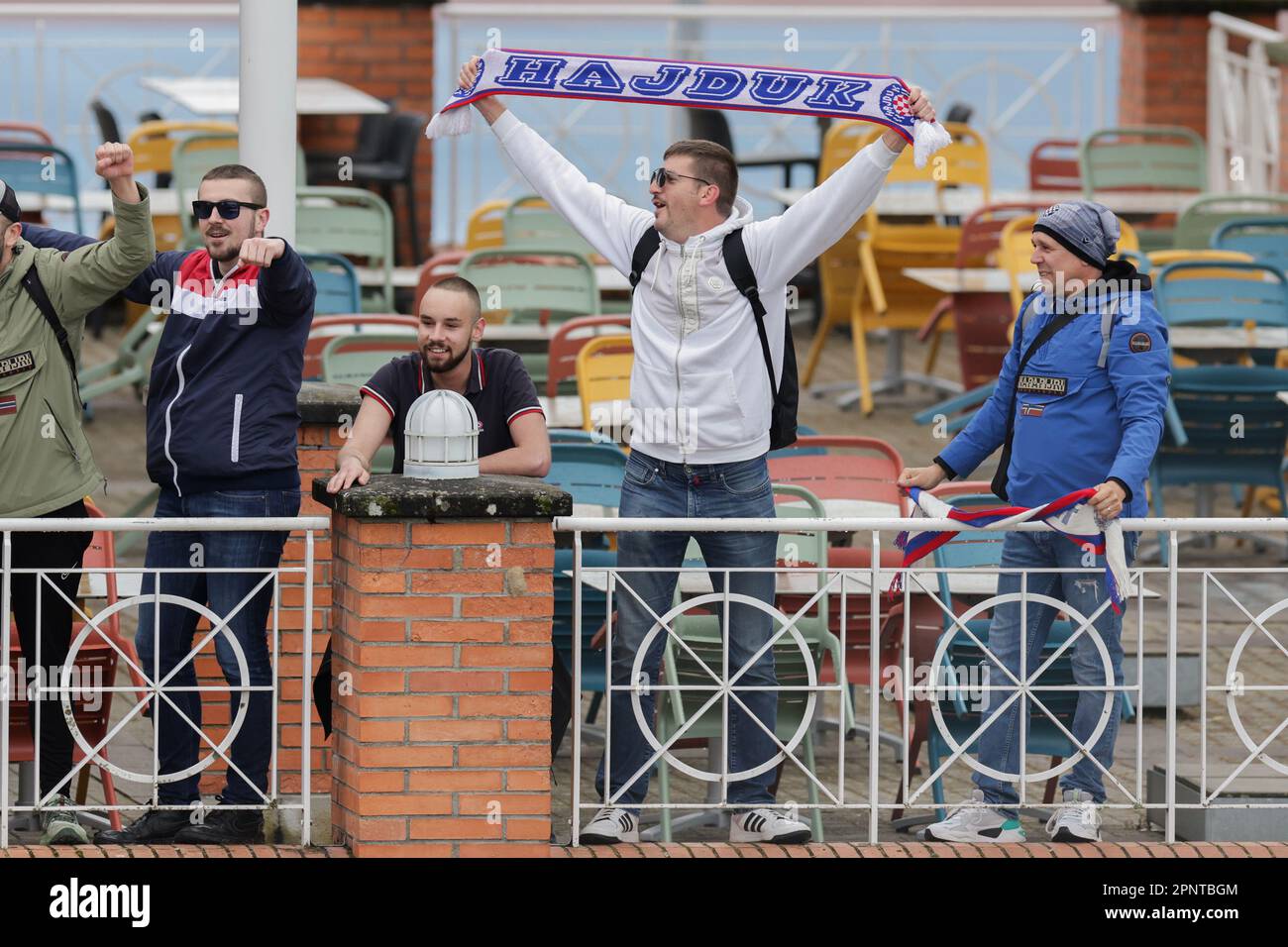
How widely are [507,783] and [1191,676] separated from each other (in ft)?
10.6

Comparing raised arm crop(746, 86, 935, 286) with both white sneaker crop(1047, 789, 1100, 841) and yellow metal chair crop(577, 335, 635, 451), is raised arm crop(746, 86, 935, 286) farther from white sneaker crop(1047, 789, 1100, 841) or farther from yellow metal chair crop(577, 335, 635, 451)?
yellow metal chair crop(577, 335, 635, 451)

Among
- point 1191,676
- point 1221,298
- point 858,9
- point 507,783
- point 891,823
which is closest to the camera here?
point 507,783

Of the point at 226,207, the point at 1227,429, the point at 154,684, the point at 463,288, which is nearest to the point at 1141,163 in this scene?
the point at 1227,429

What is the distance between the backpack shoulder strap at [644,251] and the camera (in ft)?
22.6

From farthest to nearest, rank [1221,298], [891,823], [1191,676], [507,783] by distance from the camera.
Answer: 1. [1221,298]
2. [1191,676]
3. [891,823]
4. [507,783]

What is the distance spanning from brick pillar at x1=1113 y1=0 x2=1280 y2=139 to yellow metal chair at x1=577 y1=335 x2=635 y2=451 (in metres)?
8.42

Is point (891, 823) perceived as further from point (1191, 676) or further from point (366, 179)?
point (366, 179)

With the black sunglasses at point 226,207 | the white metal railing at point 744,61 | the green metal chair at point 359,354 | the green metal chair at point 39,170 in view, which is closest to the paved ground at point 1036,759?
Answer: the green metal chair at point 39,170

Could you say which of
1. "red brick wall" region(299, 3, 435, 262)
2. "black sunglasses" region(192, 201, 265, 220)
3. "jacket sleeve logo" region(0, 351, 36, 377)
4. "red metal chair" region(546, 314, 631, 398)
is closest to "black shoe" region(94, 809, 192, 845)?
"jacket sleeve logo" region(0, 351, 36, 377)

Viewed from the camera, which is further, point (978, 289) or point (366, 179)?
point (366, 179)

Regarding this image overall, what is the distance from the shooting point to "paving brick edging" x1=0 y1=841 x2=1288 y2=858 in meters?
6.49

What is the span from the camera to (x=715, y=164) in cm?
682
